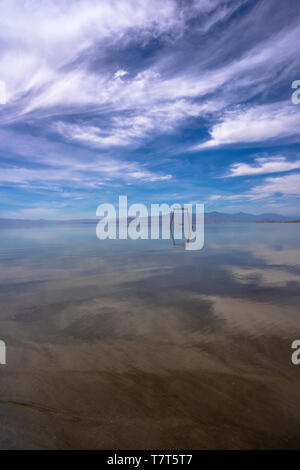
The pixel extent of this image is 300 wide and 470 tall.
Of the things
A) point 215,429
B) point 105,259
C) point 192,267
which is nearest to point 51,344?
point 215,429

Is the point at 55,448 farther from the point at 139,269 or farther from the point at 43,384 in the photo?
the point at 139,269

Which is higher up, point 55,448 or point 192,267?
point 192,267

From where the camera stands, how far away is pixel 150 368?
4.39 metres

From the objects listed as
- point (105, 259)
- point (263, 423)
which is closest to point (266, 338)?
point (263, 423)

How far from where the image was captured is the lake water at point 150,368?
10.1ft

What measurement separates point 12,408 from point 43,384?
1.89 feet

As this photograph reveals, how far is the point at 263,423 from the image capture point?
3.17 meters

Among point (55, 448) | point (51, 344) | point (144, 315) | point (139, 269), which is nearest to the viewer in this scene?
point (55, 448)

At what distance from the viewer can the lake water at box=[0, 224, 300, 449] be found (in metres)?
3.07

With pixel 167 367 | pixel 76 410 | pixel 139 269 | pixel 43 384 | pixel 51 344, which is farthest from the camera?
pixel 139 269

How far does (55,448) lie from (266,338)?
15.3 feet

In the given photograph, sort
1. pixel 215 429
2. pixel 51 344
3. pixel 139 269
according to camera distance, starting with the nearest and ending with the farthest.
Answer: pixel 215 429 < pixel 51 344 < pixel 139 269

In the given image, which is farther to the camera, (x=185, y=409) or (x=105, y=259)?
(x=105, y=259)

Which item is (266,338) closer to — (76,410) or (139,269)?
(76,410)
